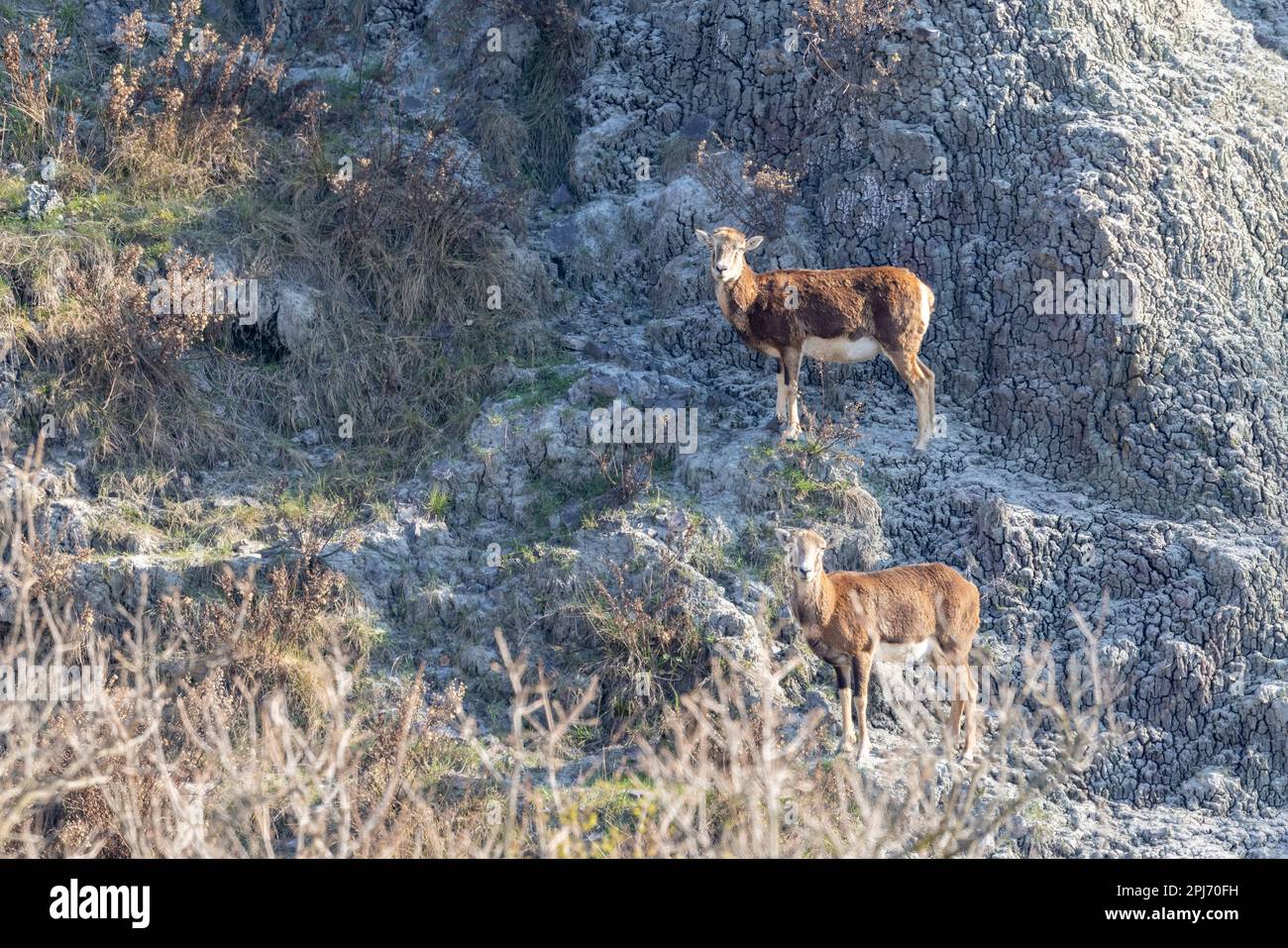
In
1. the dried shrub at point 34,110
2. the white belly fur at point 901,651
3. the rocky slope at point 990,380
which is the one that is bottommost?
the white belly fur at point 901,651

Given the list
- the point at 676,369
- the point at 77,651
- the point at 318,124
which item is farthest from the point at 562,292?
the point at 77,651

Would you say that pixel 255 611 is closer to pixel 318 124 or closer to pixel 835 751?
pixel 835 751

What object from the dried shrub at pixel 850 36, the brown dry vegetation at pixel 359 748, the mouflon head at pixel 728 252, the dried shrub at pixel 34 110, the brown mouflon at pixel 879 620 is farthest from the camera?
the dried shrub at pixel 34 110

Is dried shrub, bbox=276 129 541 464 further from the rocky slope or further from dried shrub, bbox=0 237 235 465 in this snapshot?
dried shrub, bbox=0 237 235 465

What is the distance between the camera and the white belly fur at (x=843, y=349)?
1327 centimetres

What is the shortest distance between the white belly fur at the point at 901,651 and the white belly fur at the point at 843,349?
2597 millimetres

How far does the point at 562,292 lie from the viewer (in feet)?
50.7

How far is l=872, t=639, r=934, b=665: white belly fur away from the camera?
11.7 m

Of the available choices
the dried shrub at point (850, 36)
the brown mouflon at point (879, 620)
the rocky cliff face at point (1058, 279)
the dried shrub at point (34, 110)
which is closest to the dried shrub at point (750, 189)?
the rocky cliff face at point (1058, 279)

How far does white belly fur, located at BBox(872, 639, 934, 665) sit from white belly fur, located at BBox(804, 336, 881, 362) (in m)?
2.60

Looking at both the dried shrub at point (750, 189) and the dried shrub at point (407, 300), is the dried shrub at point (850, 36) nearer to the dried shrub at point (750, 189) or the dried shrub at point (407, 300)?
the dried shrub at point (750, 189)

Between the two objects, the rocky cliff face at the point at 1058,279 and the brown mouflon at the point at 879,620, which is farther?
the rocky cliff face at the point at 1058,279

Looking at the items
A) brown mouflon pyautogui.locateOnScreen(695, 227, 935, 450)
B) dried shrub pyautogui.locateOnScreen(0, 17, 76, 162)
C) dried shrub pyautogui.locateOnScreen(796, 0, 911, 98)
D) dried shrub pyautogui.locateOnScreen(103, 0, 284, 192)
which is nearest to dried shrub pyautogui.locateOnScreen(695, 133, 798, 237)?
dried shrub pyautogui.locateOnScreen(796, 0, 911, 98)

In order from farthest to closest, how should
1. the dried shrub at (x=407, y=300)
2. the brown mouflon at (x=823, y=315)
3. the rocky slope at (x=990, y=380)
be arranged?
the dried shrub at (x=407, y=300) < the brown mouflon at (x=823, y=315) < the rocky slope at (x=990, y=380)
